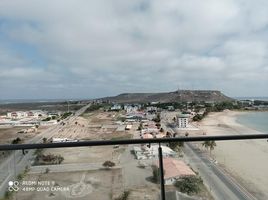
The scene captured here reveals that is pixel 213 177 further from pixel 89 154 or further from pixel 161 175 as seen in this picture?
pixel 89 154

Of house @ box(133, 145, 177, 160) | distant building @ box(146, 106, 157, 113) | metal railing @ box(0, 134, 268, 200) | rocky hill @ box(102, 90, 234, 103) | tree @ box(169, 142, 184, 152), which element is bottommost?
distant building @ box(146, 106, 157, 113)

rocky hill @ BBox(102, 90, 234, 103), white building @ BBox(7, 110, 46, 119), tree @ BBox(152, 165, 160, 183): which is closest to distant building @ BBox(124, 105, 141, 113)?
rocky hill @ BBox(102, 90, 234, 103)

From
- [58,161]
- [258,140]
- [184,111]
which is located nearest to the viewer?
[58,161]

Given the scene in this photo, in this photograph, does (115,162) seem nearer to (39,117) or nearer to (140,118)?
(140,118)

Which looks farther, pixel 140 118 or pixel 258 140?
pixel 140 118

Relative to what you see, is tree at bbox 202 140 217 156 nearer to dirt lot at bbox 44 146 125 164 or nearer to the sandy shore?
the sandy shore

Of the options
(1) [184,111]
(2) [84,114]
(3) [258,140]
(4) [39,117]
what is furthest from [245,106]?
(3) [258,140]

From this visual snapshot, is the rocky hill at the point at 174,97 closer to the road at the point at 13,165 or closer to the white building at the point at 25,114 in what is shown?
the white building at the point at 25,114
